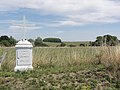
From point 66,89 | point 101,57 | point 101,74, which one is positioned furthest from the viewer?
point 101,57

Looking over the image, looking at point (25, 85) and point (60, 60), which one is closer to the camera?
point (25, 85)

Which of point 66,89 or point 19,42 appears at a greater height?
point 19,42

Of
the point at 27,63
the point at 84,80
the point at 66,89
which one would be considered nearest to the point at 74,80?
the point at 84,80

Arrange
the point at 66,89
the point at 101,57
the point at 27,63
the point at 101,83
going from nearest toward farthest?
1. the point at 66,89
2. the point at 101,83
3. the point at 27,63
4. the point at 101,57

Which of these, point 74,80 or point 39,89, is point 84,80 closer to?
point 74,80

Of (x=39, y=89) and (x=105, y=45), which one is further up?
(x=105, y=45)

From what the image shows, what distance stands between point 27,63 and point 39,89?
3921 millimetres

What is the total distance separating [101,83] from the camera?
34.1ft

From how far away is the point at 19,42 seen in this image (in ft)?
44.5

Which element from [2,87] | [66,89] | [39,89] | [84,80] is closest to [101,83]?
[84,80]

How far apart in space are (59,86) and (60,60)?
724cm

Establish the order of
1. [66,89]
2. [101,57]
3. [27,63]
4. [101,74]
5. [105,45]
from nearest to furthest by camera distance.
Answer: [66,89] < [101,74] < [27,63] < [101,57] < [105,45]

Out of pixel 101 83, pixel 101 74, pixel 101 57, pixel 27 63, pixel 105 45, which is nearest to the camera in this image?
pixel 101 83

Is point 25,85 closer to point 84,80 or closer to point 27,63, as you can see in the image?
point 84,80
